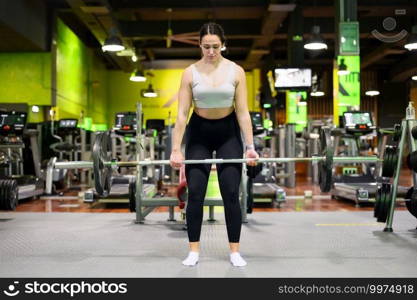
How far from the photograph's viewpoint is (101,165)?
3.45 meters

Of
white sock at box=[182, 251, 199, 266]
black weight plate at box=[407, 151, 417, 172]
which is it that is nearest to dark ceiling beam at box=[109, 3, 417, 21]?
black weight plate at box=[407, 151, 417, 172]

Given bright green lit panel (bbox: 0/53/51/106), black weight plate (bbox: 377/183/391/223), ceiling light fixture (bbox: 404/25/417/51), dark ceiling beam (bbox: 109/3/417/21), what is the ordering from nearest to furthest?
black weight plate (bbox: 377/183/391/223) → ceiling light fixture (bbox: 404/25/417/51) → dark ceiling beam (bbox: 109/3/417/21) → bright green lit panel (bbox: 0/53/51/106)

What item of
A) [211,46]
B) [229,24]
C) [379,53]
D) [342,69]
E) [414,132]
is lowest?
[414,132]

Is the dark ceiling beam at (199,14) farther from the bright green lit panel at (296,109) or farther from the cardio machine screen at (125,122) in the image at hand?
the cardio machine screen at (125,122)

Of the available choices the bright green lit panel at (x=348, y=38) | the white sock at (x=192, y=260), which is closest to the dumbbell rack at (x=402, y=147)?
the white sock at (x=192, y=260)

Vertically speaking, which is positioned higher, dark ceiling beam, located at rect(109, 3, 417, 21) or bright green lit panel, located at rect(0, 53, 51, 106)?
dark ceiling beam, located at rect(109, 3, 417, 21)

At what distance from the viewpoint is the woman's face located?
2779mm

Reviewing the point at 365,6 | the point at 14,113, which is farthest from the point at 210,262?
the point at 365,6

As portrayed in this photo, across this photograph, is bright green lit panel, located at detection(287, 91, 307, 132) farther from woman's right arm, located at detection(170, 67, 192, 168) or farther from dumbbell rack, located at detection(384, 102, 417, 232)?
woman's right arm, located at detection(170, 67, 192, 168)

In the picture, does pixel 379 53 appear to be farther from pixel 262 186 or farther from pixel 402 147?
pixel 402 147

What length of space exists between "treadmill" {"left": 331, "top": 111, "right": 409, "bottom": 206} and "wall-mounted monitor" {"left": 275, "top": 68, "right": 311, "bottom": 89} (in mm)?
2671

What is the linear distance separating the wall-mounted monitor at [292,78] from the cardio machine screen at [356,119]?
337 centimetres

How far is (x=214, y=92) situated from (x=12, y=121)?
5.23 m

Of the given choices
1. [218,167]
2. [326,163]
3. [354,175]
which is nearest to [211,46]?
[218,167]
